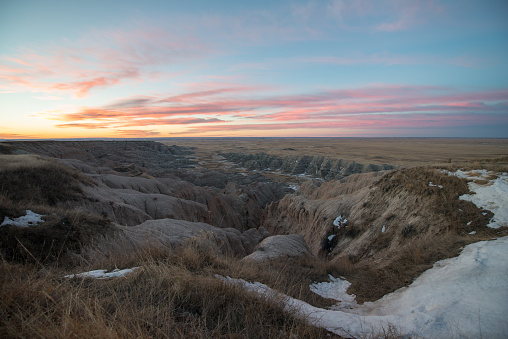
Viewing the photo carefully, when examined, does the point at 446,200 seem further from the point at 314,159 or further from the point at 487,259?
the point at 314,159

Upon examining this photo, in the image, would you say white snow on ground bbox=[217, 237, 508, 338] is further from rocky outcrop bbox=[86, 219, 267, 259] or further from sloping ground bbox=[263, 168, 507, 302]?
rocky outcrop bbox=[86, 219, 267, 259]

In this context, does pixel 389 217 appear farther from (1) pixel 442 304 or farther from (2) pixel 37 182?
(2) pixel 37 182

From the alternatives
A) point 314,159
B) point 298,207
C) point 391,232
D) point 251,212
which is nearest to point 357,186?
point 298,207

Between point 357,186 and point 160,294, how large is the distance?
23.4m

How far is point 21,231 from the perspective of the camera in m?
6.79

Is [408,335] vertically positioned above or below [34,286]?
below

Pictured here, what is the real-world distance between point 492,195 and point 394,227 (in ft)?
14.3

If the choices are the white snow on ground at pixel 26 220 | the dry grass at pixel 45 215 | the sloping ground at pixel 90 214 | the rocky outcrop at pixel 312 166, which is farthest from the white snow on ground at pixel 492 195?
the rocky outcrop at pixel 312 166

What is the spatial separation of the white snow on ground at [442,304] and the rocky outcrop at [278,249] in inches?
102

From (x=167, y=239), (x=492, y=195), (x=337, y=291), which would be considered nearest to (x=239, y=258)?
(x=167, y=239)

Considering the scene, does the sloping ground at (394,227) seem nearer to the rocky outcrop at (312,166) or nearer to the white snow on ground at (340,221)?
the white snow on ground at (340,221)

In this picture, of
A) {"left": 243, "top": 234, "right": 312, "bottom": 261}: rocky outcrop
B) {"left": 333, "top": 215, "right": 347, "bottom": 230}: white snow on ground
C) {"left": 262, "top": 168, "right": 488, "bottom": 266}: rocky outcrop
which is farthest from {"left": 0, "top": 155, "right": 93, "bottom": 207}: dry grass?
{"left": 333, "top": 215, "right": 347, "bottom": 230}: white snow on ground

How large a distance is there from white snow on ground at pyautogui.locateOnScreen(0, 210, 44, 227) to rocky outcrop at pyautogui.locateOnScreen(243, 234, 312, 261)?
7274mm

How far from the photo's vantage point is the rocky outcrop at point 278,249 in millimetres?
10897
